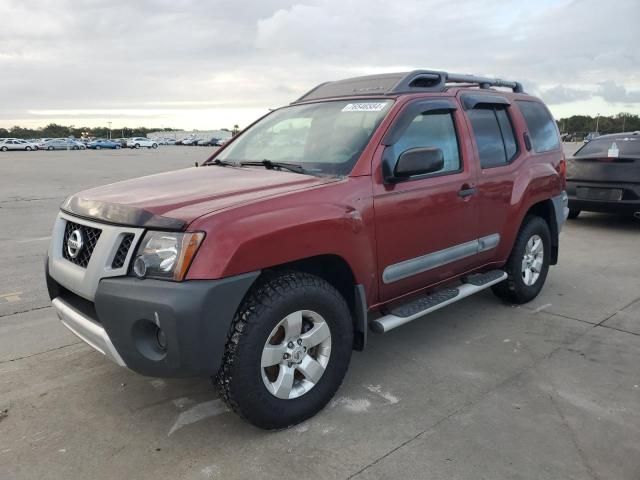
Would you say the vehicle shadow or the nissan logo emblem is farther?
the vehicle shadow

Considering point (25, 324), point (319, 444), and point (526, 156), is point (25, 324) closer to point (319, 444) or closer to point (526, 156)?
point (319, 444)

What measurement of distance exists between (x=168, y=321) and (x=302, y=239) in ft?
2.67

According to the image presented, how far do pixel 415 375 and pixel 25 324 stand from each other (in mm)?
3203

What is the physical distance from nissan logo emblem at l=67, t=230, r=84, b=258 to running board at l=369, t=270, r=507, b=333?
1782 mm

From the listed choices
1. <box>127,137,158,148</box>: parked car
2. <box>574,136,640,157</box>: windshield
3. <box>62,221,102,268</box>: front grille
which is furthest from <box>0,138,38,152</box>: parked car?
<box>62,221,102,268</box>: front grille

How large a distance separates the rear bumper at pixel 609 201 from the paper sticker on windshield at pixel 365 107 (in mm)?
6103

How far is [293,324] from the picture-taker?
2902 millimetres

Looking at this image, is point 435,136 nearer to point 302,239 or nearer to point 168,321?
point 302,239

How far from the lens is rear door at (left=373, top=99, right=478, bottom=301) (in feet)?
11.3

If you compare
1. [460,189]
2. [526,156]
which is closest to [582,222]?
[526,156]

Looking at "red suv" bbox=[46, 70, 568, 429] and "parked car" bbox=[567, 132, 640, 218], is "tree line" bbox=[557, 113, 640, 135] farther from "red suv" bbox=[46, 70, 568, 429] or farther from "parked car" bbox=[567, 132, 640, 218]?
"red suv" bbox=[46, 70, 568, 429]

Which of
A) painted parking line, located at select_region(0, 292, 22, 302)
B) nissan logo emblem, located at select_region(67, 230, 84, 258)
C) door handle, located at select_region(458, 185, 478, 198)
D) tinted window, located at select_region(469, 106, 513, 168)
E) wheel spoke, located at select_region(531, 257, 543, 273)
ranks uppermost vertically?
tinted window, located at select_region(469, 106, 513, 168)

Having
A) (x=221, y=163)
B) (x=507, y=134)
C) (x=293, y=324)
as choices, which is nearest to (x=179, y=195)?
(x=293, y=324)

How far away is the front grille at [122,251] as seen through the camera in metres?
2.71
